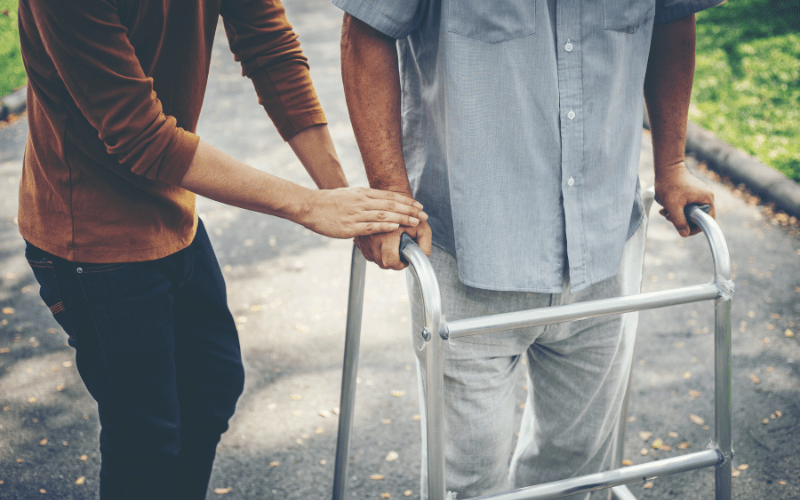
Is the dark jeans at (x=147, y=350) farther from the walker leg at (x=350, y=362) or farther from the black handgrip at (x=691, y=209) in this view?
the black handgrip at (x=691, y=209)

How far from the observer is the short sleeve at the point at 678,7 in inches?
Result: 67.8

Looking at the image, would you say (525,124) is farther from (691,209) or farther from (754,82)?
(754,82)

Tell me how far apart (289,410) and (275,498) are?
55cm

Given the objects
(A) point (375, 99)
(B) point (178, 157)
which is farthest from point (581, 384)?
(B) point (178, 157)

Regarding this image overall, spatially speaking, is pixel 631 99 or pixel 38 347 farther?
pixel 38 347

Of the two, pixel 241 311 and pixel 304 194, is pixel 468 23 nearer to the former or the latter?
pixel 304 194

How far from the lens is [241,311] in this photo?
3.93 metres

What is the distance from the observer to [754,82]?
267 inches

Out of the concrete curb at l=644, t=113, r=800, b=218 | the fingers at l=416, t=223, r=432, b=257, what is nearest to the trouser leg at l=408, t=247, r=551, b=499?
the fingers at l=416, t=223, r=432, b=257

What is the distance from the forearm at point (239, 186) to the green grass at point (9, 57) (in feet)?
23.6

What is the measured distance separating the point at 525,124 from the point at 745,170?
4.56 meters

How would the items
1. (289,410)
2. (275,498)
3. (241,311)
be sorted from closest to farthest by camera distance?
(275,498) → (289,410) → (241,311)

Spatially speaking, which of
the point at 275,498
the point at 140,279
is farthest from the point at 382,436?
the point at 140,279

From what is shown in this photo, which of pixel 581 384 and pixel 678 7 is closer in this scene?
pixel 678 7
